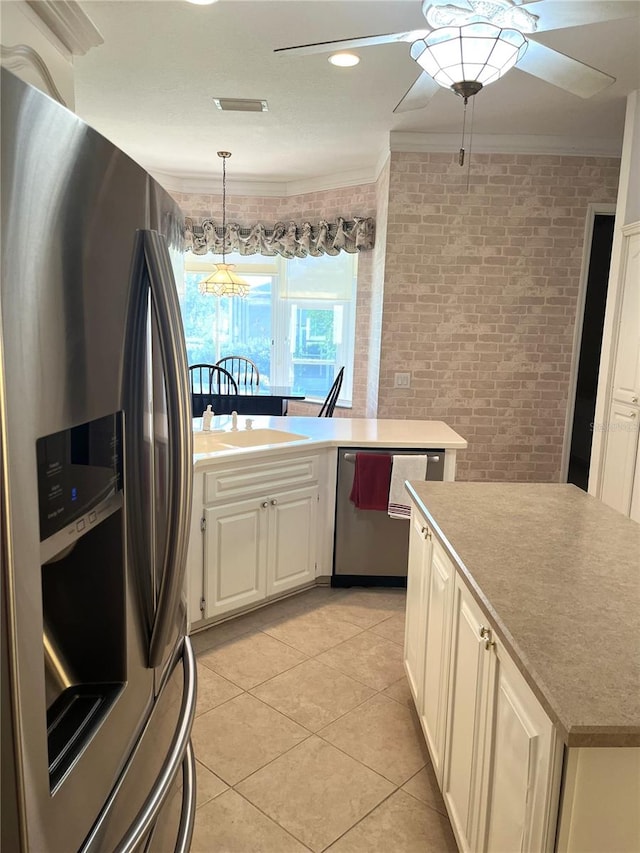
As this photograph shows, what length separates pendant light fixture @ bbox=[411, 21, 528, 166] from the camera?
194 cm

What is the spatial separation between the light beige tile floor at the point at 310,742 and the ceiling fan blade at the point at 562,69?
93.7 inches

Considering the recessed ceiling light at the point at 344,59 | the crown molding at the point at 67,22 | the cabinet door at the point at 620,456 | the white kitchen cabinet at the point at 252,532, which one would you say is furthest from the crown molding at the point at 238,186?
the white kitchen cabinet at the point at 252,532

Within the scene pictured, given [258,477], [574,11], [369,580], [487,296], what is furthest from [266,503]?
[487,296]

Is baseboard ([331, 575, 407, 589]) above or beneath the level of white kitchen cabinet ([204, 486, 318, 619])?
beneath

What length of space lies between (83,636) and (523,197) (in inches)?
186

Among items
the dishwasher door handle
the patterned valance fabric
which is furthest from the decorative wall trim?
the patterned valance fabric

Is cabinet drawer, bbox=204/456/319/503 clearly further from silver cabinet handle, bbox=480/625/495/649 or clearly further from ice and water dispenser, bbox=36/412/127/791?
ice and water dispenser, bbox=36/412/127/791

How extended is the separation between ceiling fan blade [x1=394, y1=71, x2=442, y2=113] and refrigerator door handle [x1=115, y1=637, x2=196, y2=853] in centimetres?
226

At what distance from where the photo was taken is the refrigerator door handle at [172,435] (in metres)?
0.82

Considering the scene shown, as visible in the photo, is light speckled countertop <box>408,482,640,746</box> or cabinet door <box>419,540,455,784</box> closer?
light speckled countertop <box>408,482,640,746</box>

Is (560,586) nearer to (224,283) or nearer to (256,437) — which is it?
(256,437)

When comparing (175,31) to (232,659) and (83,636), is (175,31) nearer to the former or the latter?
(232,659)

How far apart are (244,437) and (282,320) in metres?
3.58

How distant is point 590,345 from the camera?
17.4 ft
